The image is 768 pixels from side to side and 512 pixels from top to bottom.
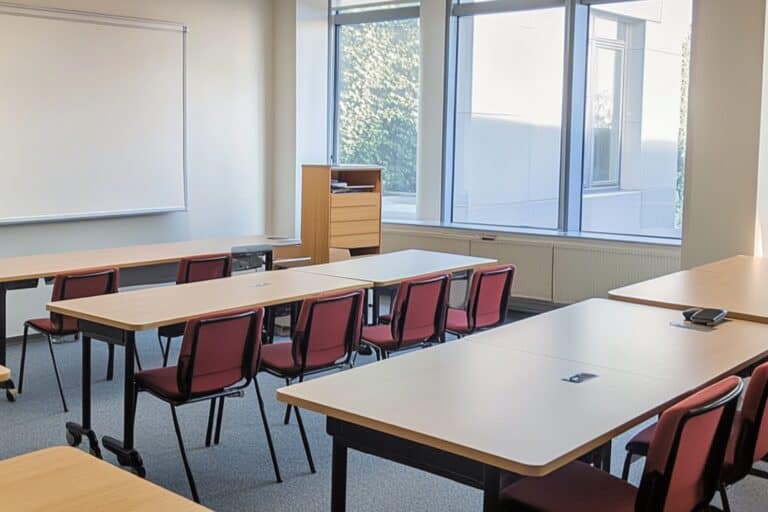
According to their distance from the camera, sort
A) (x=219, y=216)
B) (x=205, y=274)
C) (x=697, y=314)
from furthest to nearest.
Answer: (x=219, y=216) → (x=205, y=274) → (x=697, y=314)

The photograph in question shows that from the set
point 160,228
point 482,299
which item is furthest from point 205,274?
point 160,228

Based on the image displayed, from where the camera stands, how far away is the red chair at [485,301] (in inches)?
209

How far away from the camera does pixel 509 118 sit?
8477mm

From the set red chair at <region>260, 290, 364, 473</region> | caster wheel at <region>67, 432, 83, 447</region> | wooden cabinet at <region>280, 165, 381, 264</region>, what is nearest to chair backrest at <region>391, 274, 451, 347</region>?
red chair at <region>260, 290, 364, 473</region>

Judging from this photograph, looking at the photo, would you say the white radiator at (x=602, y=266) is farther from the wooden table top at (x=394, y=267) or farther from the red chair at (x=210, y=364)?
the red chair at (x=210, y=364)

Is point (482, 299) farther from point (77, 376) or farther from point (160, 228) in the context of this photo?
point (160, 228)

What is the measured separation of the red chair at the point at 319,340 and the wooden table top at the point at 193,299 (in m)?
0.26

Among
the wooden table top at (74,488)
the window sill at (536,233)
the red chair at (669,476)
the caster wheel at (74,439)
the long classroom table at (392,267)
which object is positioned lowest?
the caster wheel at (74,439)

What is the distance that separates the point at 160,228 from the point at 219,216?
71cm

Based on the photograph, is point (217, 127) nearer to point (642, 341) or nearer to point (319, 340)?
point (319, 340)

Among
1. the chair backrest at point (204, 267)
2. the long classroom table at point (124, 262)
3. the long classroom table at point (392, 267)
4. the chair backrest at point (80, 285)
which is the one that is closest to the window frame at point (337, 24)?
the long classroom table at point (124, 262)

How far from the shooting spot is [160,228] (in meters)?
8.00

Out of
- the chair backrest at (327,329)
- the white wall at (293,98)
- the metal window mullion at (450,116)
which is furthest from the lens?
the white wall at (293,98)

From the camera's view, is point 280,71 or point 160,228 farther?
point 280,71
